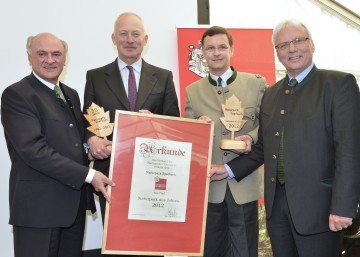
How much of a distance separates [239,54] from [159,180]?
79.5 inches

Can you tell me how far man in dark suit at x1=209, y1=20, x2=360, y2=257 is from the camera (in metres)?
1.99

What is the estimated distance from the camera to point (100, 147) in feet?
7.91

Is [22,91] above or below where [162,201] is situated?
above

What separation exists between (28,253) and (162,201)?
783mm

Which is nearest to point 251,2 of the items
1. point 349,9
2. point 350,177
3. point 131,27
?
point 349,9

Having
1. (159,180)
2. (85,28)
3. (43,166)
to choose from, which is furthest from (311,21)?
(43,166)

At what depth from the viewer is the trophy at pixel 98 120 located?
2.43 m

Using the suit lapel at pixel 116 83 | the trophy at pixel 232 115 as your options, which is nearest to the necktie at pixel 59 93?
the suit lapel at pixel 116 83

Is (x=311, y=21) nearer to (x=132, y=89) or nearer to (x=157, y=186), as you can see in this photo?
(x=132, y=89)

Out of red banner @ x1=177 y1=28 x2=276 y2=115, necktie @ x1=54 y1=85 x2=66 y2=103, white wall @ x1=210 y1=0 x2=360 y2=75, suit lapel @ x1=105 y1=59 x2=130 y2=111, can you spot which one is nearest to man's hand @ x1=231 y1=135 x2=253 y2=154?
suit lapel @ x1=105 y1=59 x2=130 y2=111

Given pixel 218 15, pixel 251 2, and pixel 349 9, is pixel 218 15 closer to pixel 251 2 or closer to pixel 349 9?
pixel 251 2

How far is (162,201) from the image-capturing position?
2.44m

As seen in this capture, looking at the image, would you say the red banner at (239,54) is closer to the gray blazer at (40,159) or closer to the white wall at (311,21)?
the white wall at (311,21)

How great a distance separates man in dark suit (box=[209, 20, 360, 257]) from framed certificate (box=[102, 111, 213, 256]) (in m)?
0.43
